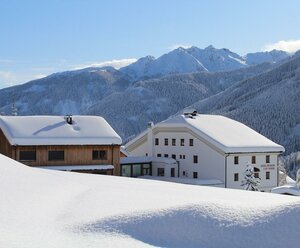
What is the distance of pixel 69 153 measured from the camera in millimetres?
38312

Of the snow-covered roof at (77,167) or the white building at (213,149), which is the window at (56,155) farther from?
the white building at (213,149)

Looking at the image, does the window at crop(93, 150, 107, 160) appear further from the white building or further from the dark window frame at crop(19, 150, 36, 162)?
the white building

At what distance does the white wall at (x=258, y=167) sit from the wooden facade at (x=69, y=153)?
449 inches

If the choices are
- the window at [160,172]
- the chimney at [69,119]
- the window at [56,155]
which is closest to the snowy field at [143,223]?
the window at [56,155]

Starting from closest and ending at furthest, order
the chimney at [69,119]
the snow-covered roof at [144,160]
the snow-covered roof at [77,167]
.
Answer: the snow-covered roof at [77,167]
the chimney at [69,119]
the snow-covered roof at [144,160]

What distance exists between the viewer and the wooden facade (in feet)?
122

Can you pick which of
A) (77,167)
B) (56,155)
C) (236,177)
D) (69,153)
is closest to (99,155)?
(77,167)

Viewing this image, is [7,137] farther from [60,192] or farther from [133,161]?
[60,192]

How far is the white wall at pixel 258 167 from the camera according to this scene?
45438 mm

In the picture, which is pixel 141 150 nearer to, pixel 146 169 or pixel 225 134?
pixel 146 169

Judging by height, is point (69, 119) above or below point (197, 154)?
above

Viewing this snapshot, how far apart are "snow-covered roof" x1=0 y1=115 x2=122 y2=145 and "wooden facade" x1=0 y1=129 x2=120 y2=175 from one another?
38 cm

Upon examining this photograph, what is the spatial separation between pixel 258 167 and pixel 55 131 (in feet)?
65.4

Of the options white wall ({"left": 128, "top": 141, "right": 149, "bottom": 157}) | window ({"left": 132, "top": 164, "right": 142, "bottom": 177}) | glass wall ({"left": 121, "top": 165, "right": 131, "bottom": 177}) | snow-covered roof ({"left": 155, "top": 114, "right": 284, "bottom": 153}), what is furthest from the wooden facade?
white wall ({"left": 128, "top": 141, "right": 149, "bottom": 157})
